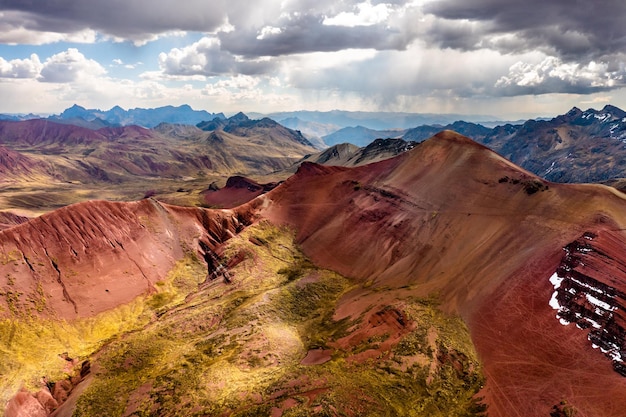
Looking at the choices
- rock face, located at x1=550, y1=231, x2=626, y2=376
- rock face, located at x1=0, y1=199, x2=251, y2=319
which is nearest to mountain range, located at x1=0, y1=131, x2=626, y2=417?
rock face, located at x1=550, y1=231, x2=626, y2=376

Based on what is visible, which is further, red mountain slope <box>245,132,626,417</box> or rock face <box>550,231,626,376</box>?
rock face <box>550,231,626,376</box>

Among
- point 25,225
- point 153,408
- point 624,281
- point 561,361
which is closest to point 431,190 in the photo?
point 624,281

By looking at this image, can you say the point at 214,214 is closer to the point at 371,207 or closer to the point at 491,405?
the point at 371,207

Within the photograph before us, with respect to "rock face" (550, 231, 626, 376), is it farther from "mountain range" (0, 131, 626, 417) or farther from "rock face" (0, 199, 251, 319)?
"rock face" (0, 199, 251, 319)

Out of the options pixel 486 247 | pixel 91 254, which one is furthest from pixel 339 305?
pixel 91 254

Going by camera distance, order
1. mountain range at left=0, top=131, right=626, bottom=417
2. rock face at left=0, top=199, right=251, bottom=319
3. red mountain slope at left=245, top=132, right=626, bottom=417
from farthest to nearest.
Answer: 1. rock face at left=0, top=199, right=251, bottom=319
2. red mountain slope at left=245, top=132, right=626, bottom=417
3. mountain range at left=0, top=131, right=626, bottom=417

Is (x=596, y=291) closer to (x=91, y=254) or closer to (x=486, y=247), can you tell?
(x=486, y=247)
